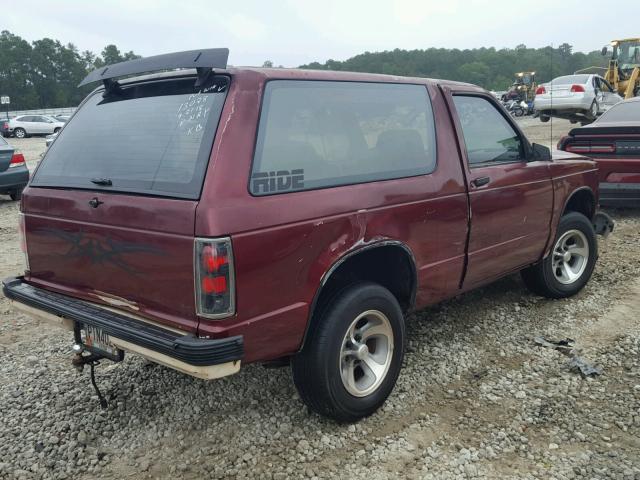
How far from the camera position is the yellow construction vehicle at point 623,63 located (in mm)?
20797

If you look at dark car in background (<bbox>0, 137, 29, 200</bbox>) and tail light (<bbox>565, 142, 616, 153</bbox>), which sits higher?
tail light (<bbox>565, 142, 616, 153</bbox>)

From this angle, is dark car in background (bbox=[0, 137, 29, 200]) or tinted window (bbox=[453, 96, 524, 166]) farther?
dark car in background (bbox=[0, 137, 29, 200])

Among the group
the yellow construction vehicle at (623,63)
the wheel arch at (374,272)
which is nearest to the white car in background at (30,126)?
the yellow construction vehicle at (623,63)

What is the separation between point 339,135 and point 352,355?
120 cm

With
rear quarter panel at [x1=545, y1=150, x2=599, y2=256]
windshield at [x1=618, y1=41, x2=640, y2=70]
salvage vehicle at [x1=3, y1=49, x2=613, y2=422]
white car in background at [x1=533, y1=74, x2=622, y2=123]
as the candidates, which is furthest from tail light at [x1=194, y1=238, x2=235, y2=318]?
windshield at [x1=618, y1=41, x2=640, y2=70]

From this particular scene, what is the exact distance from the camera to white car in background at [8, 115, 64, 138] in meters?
34.1

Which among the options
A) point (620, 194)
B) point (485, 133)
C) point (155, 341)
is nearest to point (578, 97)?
point (620, 194)

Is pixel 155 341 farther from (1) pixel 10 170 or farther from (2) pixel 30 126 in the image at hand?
(2) pixel 30 126

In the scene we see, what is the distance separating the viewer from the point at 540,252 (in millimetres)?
4465

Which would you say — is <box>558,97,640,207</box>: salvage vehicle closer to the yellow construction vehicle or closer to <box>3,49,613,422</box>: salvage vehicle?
<box>3,49,613,422</box>: salvage vehicle

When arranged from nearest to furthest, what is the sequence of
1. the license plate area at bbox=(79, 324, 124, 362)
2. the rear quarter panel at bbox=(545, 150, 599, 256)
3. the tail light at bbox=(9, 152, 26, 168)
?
the license plate area at bbox=(79, 324, 124, 362), the rear quarter panel at bbox=(545, 150, 599, 256), the tail light at bbox=(9, 152, 26, 168)

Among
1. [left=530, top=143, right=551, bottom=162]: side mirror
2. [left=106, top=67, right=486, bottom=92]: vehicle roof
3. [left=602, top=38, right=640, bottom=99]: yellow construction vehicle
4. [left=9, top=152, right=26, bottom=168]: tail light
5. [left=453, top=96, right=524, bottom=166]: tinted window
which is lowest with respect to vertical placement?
[left=9, top=152, right=26, bottom=168]: tail light

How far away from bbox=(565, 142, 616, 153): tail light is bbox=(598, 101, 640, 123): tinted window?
100cm

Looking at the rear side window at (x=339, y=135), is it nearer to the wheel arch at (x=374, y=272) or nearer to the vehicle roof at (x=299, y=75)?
the vehicle roof at (x=299, y=75)
